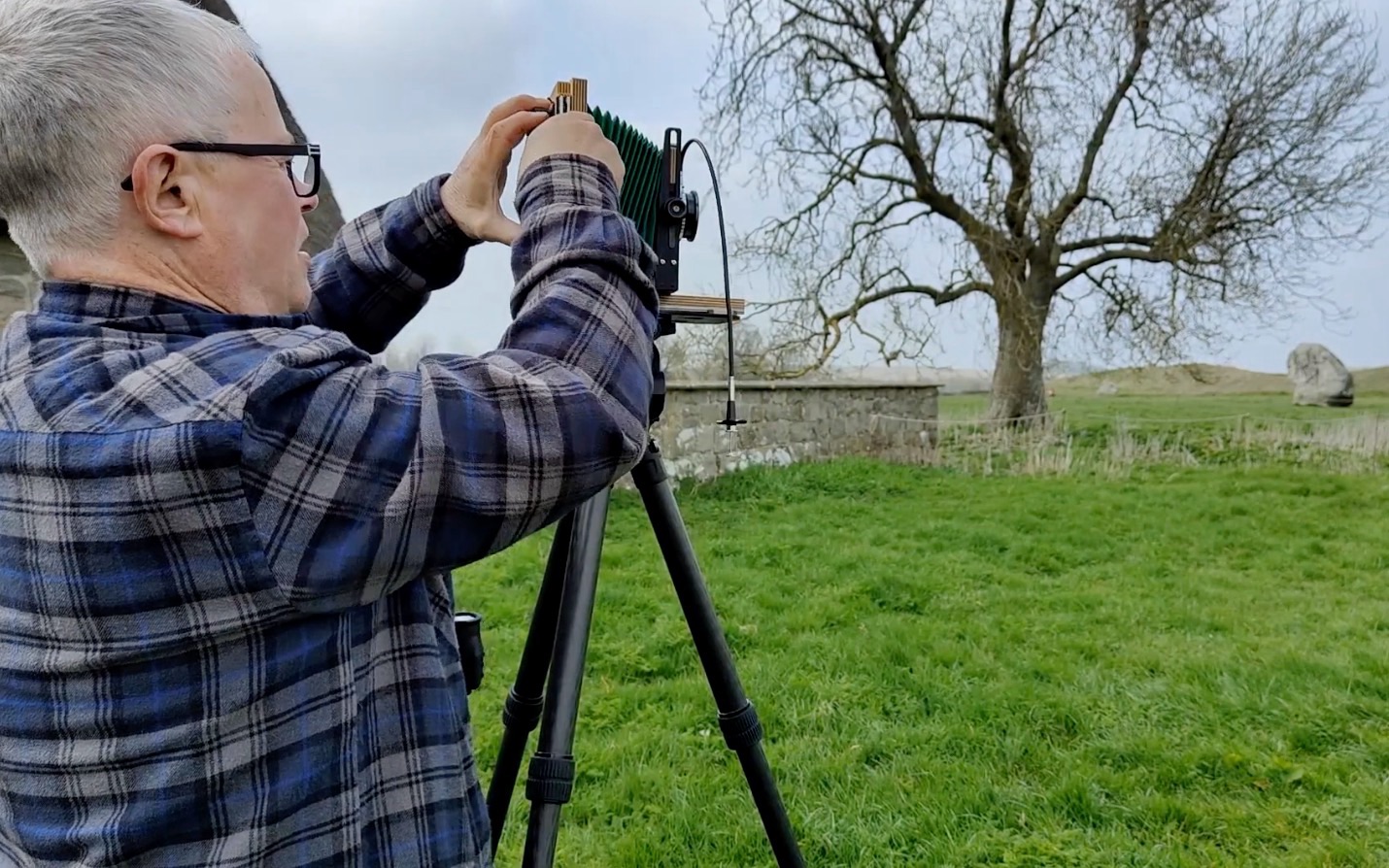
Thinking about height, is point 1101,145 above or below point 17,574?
above

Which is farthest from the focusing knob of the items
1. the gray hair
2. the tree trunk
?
the tree trunk

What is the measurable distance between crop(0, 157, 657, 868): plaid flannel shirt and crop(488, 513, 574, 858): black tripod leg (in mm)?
632

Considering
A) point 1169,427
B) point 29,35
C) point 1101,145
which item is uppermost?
point 1101,145

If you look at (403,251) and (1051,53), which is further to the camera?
(1051,53)

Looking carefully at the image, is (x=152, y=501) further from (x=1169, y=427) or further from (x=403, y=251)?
(x=1169, y=427)

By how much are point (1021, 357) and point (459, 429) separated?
12.3 m

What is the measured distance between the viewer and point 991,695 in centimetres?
322

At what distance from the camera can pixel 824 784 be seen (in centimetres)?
264

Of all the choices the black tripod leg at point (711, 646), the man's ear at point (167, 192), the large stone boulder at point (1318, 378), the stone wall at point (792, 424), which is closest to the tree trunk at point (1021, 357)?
the stone wall at point (792, 424)

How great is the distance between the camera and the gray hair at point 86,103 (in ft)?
2.34

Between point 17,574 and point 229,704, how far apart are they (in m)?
0.20

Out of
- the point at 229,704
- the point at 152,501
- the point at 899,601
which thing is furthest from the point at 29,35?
the point at 899,601

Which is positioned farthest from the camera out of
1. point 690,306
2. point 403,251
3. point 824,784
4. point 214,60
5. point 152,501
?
point 824,784

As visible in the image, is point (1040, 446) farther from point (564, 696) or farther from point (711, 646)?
point (564, 696)
